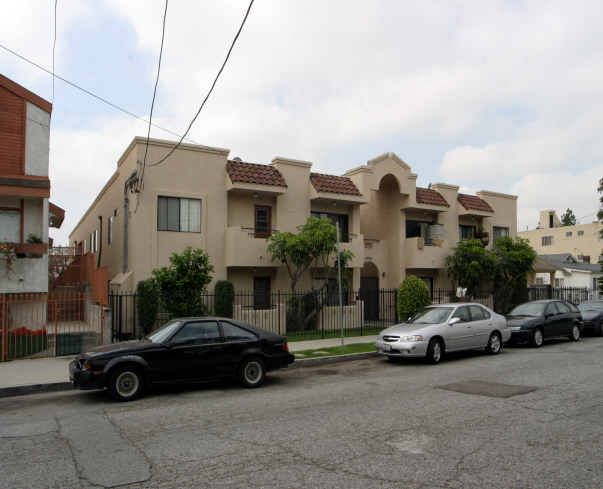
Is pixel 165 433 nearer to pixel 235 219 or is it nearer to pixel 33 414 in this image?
pixel 33 414

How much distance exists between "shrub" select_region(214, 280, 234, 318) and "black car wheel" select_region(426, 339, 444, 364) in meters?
8.02

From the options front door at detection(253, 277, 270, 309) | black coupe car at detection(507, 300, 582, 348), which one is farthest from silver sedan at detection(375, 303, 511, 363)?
front door at detection(253, 277, 270, 309)

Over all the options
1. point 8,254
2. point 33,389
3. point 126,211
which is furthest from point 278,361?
point 126,211

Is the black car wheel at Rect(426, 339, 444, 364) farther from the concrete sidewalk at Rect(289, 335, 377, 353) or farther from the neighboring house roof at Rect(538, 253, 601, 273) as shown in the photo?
the neighboring house roof at Rect(538, 253, 601, 273)

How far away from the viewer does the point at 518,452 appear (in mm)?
5539

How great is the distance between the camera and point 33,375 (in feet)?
36.1

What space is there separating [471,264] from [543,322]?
859 centimetres

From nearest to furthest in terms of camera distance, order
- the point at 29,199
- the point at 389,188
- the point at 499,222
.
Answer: the point at 29,199, the point at 389,188, the point at 499,222

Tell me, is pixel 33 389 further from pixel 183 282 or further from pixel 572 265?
pixel 572 265

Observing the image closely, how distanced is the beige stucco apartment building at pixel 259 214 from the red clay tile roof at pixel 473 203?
8cm

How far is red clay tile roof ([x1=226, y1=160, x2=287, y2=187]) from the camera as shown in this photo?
765 inches

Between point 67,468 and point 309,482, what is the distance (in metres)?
2.59

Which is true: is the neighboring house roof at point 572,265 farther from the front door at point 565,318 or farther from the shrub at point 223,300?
the shrub at point 223,300

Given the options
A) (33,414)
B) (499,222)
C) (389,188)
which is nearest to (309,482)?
(33,414)
